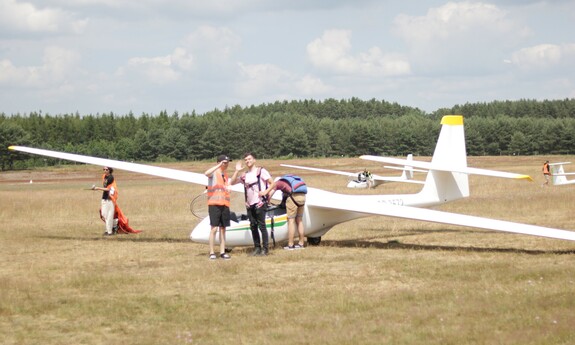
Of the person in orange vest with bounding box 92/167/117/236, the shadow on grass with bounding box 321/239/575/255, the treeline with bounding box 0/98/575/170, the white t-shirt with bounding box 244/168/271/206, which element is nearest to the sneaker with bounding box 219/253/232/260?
the white t-shirt with bounding box 244/168/271/206

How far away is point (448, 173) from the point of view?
1566 cm

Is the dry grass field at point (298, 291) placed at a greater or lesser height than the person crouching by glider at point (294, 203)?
lesser

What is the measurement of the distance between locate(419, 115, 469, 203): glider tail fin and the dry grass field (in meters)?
0.87

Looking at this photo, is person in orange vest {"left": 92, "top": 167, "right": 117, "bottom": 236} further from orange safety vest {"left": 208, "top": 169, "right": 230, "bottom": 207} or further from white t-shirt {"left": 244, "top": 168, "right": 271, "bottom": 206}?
white t-shirt {"left": 244, "top": 168, "right": 271, "bottom": 206}

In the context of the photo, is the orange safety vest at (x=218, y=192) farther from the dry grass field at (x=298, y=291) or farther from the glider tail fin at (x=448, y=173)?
the glider tail fin at (x=448, y=173)

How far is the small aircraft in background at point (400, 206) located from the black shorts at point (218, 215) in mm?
695

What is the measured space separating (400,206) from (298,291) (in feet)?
15.1

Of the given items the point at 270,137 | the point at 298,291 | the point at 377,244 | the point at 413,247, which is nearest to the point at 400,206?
the point at 413,247

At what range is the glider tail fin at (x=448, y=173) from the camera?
1570 cm

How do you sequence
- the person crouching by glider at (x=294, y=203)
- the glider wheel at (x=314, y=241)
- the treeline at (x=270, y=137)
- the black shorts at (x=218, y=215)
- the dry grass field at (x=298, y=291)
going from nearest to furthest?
the dry grass field at (x=298, y=291)
the black shorts at (x=218, y=215)
the person crouching by glider at (x=294, y=203)
the glider wheel at (x=314, y=241)
the treeline at (x=270, y=137)

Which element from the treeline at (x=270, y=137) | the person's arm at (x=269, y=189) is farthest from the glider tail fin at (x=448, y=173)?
the treeline at (x=270, y=137)

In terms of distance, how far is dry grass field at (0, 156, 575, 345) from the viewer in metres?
7.34

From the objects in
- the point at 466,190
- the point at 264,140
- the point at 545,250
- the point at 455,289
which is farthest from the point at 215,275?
the point at 264,140

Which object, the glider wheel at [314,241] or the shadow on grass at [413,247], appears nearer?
the shadow on grass at [413,247]
